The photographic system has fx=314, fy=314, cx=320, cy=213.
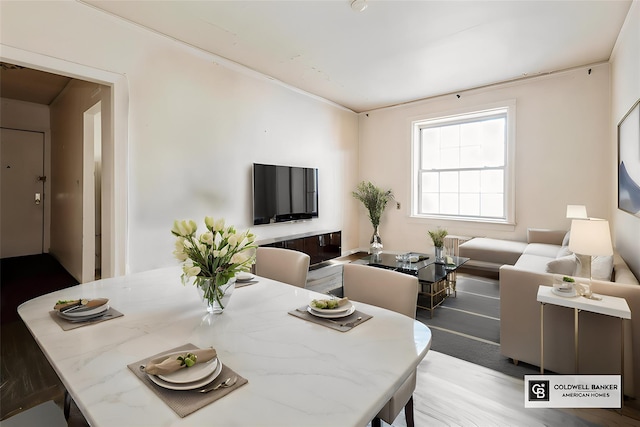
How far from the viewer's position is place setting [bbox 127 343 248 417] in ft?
2.36

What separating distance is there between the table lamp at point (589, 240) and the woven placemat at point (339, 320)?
1616 mm

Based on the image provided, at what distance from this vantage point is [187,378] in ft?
2.54

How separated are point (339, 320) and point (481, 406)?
1.21 m

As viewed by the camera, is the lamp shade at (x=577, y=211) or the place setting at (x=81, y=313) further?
the lamp shade at (x=577, y=211)

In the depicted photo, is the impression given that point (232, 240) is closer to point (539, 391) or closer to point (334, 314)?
point (334, 314)

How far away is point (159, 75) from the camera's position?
10.5 feet

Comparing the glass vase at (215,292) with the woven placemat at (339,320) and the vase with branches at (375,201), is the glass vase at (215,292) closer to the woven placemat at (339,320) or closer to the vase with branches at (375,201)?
the woven placemat at (339,320)

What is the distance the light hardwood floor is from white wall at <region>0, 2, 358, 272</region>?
272 cm

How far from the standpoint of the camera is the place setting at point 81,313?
45.0 inches

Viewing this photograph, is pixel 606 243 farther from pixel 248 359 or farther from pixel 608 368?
pixel 248 359

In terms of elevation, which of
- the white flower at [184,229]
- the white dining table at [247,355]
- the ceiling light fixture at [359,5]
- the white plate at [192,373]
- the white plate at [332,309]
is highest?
the ceiling light fixture at [359,5]

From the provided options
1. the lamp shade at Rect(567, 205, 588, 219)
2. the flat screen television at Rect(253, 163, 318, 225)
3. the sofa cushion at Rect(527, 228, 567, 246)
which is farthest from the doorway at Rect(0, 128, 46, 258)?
the lamp shade at Rect(567, 205, 588, 219)

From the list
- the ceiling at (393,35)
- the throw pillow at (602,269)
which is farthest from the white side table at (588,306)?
the ceiling at (393,35)

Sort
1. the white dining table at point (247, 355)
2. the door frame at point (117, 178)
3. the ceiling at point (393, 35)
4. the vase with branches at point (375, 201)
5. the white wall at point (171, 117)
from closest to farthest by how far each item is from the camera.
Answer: the white dining table at point (247, 355) → the white wall at point (171, 117) → the ceiling at point (393, 35) → the door frame at point (117, 178) → the vase with branches at point (375, 201)
